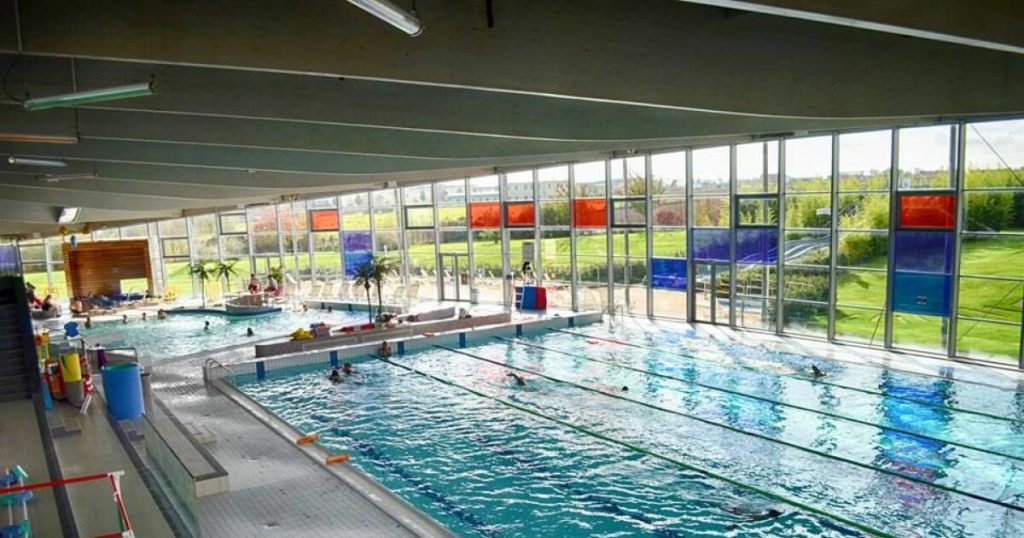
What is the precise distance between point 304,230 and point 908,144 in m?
21.5

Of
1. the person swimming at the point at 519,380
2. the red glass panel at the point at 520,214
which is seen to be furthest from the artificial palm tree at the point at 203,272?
the person swimming at the point at 519,380

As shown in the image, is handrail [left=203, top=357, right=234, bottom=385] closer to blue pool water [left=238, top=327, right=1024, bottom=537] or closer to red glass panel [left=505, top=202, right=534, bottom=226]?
blue pool water [left=238, top=327, right=1024, bottom=537]

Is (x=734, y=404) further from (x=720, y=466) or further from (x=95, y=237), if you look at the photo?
(x=95, y=237)

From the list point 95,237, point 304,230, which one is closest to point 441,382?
point 304,230

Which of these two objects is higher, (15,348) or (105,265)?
(105,265)

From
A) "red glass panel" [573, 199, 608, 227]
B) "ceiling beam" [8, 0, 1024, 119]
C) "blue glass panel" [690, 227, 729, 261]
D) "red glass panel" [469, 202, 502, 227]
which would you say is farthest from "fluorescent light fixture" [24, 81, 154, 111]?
"red glass panel" [469, 202, 502, 227]

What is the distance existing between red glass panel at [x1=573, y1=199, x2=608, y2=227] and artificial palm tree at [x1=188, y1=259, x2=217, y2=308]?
1464 centimetres

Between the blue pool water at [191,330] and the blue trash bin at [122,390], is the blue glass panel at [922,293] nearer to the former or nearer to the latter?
the blue trash bin at [122,390]

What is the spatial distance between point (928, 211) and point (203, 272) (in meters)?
23.6

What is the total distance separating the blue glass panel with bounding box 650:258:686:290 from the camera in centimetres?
1795

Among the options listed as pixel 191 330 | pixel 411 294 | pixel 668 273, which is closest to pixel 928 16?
pixel 668 273

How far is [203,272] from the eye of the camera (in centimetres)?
2652

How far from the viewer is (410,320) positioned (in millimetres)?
19156

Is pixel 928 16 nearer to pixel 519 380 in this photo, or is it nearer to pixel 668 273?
pixel 519 380
